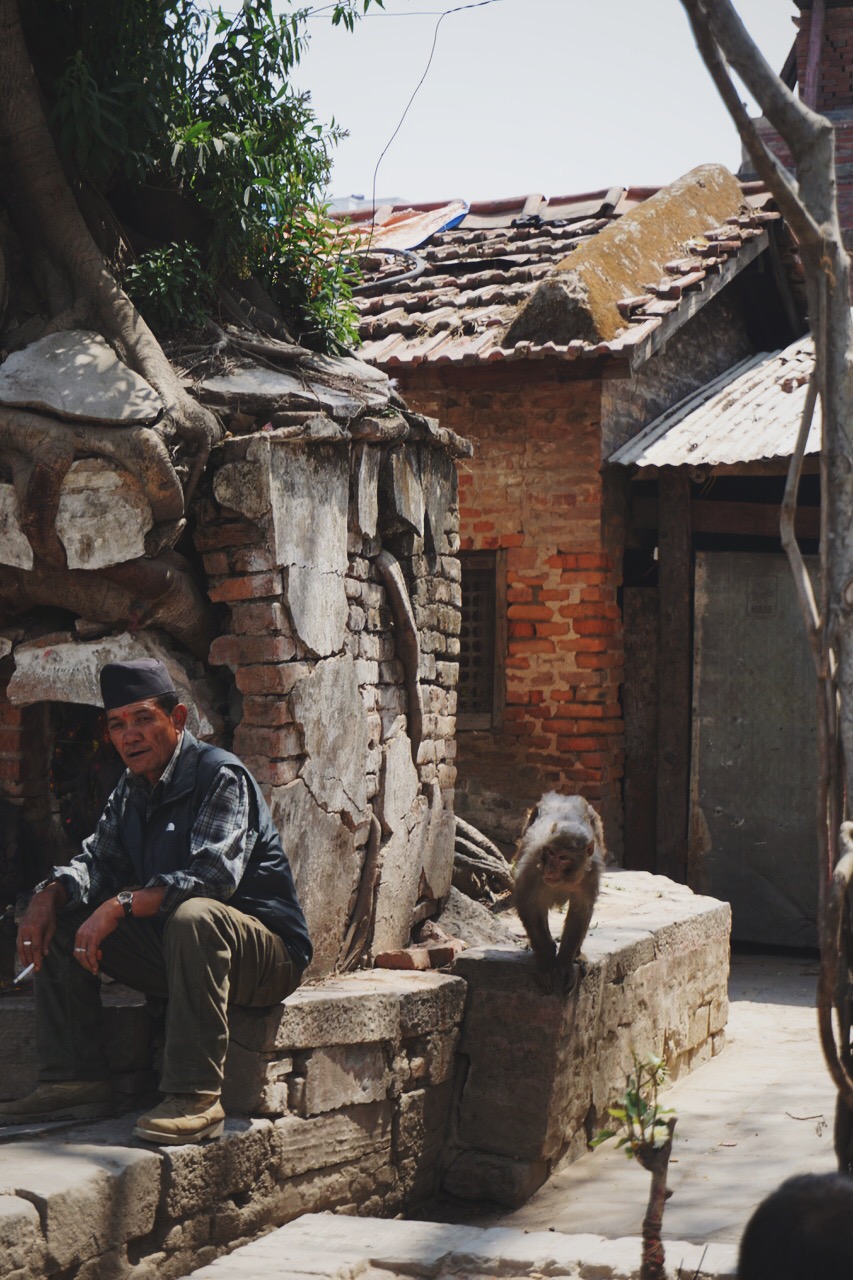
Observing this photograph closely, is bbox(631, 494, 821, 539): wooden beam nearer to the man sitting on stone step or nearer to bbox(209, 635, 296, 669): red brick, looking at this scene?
bbox(209, 635, 296, 669): red brick

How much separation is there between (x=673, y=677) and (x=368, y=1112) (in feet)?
15.6

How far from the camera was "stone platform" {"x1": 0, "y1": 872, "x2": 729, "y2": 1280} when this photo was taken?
3885mm

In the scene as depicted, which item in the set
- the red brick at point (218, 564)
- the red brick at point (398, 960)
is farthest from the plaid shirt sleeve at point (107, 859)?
the red brick at point (398, 960)

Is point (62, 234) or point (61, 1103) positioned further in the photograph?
point (62, 234)

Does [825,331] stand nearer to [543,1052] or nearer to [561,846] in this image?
[561,846]

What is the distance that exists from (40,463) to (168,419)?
0.46 m

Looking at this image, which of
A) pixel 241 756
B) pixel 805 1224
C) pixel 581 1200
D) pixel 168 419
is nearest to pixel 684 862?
pixel 581 1200

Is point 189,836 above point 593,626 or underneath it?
underneath

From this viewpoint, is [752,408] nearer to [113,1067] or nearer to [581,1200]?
[581,1200]

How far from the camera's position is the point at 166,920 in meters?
4.33

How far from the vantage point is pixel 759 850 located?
9.42 meters

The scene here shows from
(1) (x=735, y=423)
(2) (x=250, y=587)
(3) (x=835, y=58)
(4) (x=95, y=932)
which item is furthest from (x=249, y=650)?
(3) (x=835, y=58)

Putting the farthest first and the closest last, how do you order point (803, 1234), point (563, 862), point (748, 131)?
point (563, 862) → point (748, 131) → point (803, 1234)

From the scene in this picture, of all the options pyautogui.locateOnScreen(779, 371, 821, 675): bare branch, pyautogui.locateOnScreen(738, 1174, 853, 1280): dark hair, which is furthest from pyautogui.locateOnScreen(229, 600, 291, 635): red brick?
pyautogui.locateOnScreen(738, 1174, 853, 1280): dark hair
